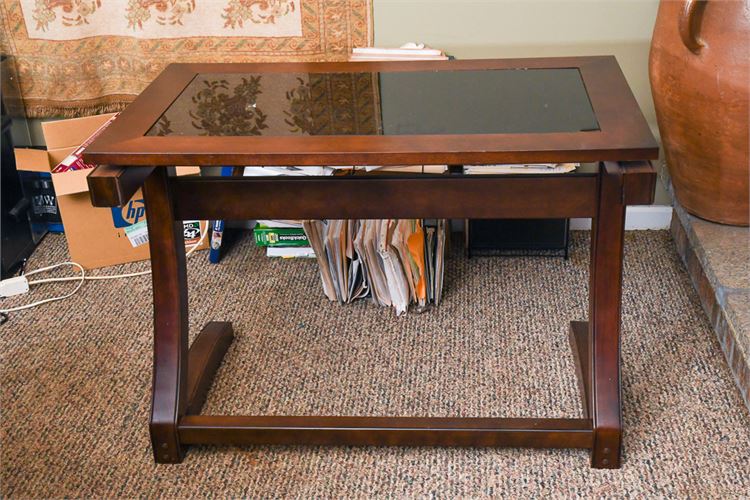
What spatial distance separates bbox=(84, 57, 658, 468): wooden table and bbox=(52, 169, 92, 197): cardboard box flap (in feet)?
2.08

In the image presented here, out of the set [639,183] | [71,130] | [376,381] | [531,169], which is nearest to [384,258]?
[376,381]

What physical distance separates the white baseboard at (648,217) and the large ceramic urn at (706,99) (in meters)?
0.22

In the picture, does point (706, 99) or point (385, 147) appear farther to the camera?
point (706, 99)

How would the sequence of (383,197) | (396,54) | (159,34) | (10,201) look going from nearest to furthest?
(383,197)
(396,54)
(159,34)
(10,201)

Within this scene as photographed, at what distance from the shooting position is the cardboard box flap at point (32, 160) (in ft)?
8.52

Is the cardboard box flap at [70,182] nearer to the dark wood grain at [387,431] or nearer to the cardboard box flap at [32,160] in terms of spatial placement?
the cardboard box flap at [32,160]

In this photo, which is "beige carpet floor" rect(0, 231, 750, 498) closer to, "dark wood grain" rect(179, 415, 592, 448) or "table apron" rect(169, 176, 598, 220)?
"dark wood grain" rect(179, 415, 592, 448)

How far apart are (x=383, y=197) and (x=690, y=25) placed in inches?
37.7

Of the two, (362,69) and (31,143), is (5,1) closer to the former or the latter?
(31,143)

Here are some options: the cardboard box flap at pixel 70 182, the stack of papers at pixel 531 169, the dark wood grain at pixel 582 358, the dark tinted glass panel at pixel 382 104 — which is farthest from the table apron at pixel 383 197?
the cardboard box flap at pixel 70 182

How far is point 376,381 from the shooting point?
205 cm

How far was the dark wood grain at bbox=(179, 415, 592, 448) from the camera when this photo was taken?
176 cm

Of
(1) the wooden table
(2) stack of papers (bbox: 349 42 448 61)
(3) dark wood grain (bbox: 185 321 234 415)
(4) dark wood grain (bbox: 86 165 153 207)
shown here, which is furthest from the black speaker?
(4) dark wood grain (bbox: 86 165 153 207)

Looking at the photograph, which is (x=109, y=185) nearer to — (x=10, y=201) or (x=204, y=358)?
(x=204, y=358)
